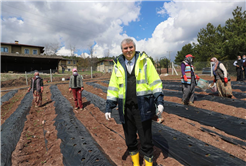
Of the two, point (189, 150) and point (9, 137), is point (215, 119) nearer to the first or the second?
point (189, 150)

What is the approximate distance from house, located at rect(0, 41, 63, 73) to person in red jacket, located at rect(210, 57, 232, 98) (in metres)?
21.7

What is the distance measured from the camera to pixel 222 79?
19.3 ft

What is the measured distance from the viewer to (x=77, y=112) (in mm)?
5777

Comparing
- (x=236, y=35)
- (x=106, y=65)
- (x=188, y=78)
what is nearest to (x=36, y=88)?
(x=188, y=78)

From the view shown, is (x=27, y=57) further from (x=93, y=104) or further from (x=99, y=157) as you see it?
(x=99, y=157)

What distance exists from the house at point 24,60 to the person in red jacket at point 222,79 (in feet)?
71.1

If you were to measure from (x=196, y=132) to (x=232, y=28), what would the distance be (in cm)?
1845

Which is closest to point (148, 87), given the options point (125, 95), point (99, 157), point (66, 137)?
point (125, 95)

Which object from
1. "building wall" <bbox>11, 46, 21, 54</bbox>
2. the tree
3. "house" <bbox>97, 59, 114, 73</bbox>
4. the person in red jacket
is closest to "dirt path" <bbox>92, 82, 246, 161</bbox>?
the person in red jacket

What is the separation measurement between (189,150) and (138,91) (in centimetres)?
172

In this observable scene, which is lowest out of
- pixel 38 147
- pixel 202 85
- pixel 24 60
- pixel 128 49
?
pixel 38 147

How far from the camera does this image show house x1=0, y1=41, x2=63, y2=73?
23.6 m

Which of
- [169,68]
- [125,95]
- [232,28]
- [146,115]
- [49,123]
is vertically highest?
[232,28]

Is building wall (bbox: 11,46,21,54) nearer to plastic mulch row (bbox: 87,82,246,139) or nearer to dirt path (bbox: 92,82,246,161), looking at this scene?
plastic mulch row (bbox: 87,82,246,139)
